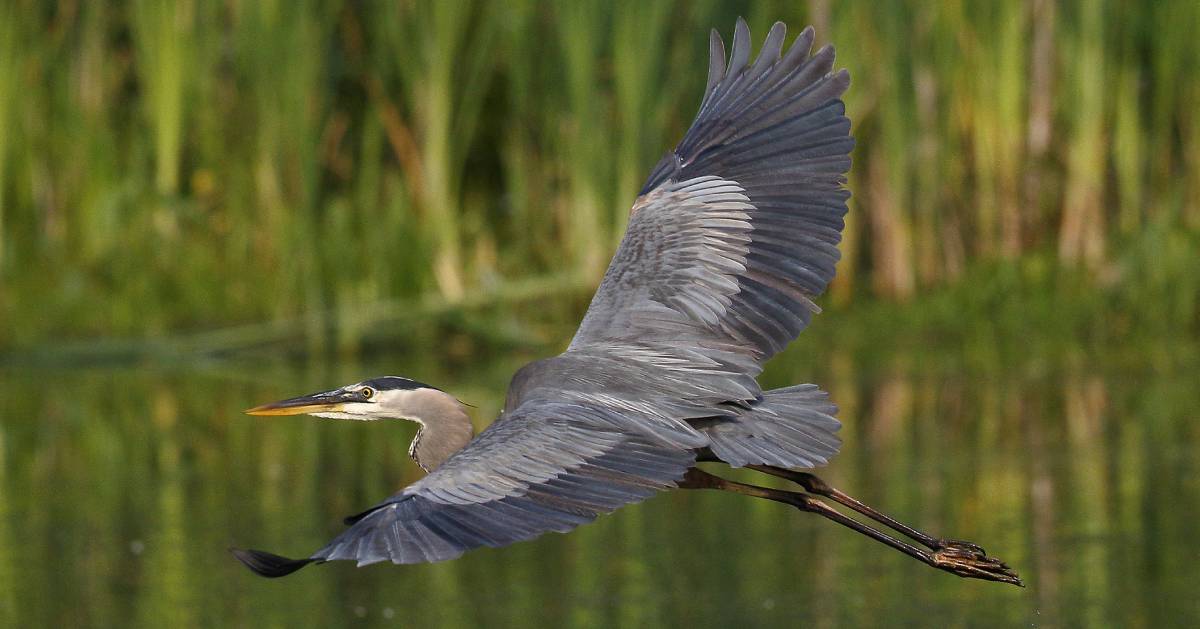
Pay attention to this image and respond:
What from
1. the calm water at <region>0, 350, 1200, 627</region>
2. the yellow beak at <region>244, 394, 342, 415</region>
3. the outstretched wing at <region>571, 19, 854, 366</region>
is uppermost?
the outstretched wing at <region>571, 19, 854, 366</region>

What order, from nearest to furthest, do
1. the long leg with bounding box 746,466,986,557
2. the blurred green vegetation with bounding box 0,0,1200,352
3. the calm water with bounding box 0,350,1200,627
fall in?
the long leg with bounding box 746,466,986,557, the calm water with bounding box 0,350,1200,627, the blurred green vegetation with bounding box 0,0,1200,352

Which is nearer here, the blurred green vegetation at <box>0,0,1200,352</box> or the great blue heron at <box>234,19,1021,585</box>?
the great blue heron at <box>234,19,1021,585</box>

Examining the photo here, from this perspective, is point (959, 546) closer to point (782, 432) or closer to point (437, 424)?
point (782, 432)

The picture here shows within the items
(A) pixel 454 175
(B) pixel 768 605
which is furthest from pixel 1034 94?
(B) pixel 768 605

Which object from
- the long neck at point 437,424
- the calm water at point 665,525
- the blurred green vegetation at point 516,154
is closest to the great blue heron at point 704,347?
the long neck at point 437,424

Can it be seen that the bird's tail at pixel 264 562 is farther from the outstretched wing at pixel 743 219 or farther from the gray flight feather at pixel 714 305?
the outstretched wing at pixel 743 219

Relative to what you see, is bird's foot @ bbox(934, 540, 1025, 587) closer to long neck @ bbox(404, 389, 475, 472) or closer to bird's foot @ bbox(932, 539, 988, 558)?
bird's foot @ bbox(932, 539, 988, 558)

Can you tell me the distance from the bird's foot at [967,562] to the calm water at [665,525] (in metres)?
0.35

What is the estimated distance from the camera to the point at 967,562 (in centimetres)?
451

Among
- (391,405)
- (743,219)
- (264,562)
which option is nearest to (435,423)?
(391,405)

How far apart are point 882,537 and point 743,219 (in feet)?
2.60

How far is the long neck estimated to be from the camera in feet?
13.4

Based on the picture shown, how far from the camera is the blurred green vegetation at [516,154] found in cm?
971


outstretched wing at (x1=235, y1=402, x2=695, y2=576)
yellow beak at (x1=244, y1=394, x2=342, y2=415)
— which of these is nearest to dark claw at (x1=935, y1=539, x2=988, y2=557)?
outstretched wing at (x1=235, y1=402, x2=695, y2=576)
